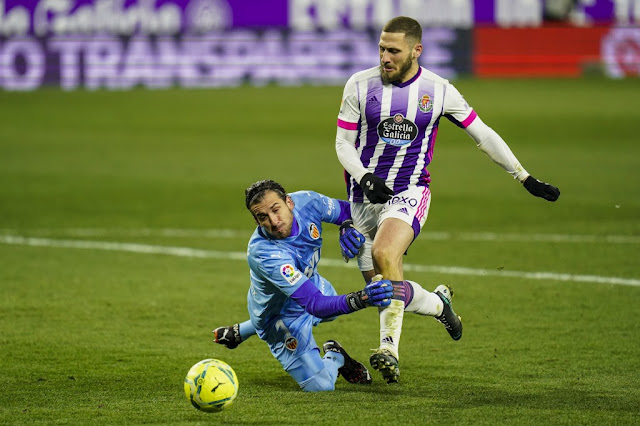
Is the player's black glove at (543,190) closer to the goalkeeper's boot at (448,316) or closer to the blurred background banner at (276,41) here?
the goalkeeper's boot at (448,316)

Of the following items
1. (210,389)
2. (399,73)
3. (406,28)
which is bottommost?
(210,389)

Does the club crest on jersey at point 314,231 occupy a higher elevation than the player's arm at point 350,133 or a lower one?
lower

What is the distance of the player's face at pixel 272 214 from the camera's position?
6508mm

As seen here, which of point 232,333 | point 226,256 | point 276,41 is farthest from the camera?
point 276,41

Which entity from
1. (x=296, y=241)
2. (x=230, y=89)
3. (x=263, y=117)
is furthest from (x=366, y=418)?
(x=230, y=89)

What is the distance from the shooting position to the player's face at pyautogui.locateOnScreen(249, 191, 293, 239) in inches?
256

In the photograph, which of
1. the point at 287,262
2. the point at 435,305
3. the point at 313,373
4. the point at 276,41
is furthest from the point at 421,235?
the point at 276,41

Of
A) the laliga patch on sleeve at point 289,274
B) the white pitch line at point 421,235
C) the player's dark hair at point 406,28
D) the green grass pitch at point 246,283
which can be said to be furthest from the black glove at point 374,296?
the white pitch line at point 421,235

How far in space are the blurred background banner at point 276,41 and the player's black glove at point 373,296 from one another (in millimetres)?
26667

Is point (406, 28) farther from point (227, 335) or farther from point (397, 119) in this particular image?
point (227, 335)

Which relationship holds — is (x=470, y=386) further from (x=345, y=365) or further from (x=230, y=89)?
(x=230, y=89)

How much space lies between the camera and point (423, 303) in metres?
7.17

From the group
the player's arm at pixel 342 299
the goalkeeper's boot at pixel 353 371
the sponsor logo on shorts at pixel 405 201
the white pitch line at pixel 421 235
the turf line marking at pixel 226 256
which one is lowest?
the white pitch line at pixel 421 235

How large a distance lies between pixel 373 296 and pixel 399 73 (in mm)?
1741
